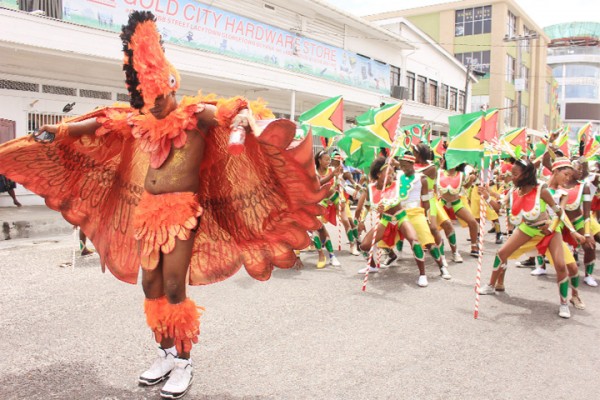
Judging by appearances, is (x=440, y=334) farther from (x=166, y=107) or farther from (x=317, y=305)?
(x=166, y=107)

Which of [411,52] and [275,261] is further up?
[411,52]

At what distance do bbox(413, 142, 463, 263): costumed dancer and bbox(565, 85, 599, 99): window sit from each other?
72.8 metres

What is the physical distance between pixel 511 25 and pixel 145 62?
46476 millimetres

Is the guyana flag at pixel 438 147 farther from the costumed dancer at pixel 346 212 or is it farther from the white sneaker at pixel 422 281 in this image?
the white sneaker at pixel 422 281

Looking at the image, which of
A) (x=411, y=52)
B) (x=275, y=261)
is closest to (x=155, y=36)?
(x=275, y=261)

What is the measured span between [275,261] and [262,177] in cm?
60


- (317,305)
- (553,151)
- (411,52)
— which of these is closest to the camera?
(317,305)

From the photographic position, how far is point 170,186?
10.4ft

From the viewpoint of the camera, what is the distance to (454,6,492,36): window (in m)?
40.8

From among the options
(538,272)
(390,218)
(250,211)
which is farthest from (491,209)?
(250,211)

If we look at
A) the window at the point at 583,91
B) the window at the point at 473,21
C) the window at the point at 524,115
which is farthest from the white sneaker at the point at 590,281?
the window at the point at 583,91

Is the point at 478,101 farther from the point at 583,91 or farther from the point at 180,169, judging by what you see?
the point at 180,169

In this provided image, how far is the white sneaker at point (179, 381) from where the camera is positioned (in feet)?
10.1

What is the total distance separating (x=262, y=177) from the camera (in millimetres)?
3414
